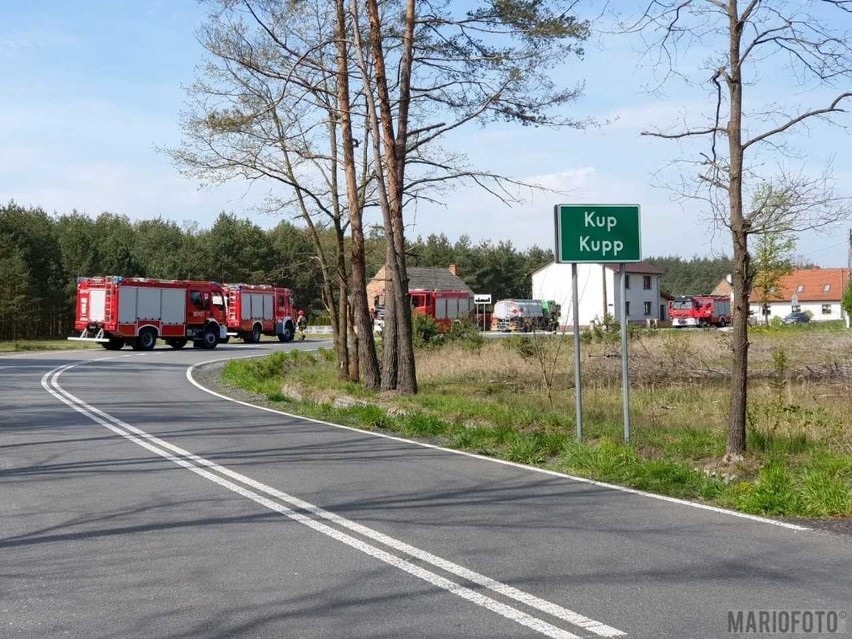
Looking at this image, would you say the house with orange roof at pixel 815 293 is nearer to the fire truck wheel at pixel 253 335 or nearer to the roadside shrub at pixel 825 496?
the fire truck wheel at pixel 253 335

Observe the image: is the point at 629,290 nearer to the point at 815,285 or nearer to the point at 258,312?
the point at 258,312

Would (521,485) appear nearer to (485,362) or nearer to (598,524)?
(598,524)

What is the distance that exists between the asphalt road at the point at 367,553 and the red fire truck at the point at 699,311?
7232 centimetres

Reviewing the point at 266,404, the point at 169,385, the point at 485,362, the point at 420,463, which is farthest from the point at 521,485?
the point at 169,385

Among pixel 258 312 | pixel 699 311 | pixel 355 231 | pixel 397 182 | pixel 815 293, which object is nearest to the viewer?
pixel 397 182

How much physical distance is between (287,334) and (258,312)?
10.1 feet

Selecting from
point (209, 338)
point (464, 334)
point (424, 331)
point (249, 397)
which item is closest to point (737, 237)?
point (249, 397)

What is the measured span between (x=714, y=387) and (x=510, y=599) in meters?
14.6

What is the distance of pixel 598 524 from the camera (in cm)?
756

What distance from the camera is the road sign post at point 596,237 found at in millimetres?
11484

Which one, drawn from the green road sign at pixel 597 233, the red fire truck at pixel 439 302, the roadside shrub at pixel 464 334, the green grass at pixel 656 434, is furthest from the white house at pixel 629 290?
the green road sign at pixel 597 233

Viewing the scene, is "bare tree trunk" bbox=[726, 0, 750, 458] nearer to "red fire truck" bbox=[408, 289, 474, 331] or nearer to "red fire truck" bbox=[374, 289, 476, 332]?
"red fire truck" bbox=[374, 289, 476, 332]

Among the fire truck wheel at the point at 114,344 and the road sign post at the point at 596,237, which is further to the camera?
the fire truck wheel at the point at 114,344

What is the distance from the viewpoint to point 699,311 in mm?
80250
